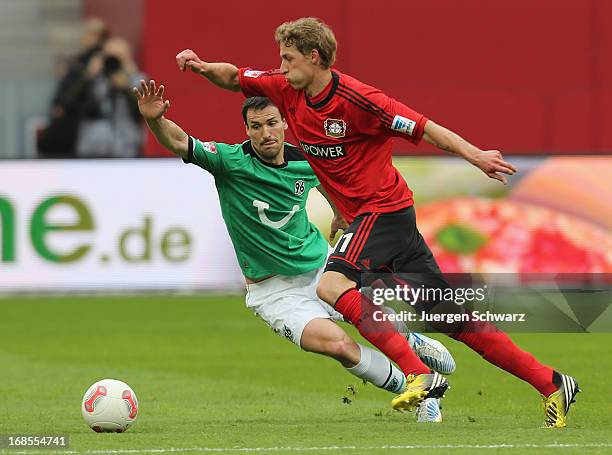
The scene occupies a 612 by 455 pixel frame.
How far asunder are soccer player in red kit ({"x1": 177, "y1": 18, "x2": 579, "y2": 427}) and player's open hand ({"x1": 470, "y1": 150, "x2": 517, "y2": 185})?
461 mm

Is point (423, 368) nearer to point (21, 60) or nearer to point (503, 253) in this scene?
point (503, 253)

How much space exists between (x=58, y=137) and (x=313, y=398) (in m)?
10.2

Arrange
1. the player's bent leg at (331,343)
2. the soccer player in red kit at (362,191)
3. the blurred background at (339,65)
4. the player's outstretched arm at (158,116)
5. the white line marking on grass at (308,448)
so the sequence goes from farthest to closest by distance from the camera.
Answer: the blurred background at (339,65)
the player's bent leg at (331,343)
the player's outstretched arm at (158,116)
the soccer player in red kit at (362,191)
the white line marking on grass at (308,448)

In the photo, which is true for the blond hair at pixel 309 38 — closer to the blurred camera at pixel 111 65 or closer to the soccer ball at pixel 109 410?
the soccer ball at pixel 109 410

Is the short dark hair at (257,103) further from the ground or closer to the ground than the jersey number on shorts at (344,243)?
further from the ground

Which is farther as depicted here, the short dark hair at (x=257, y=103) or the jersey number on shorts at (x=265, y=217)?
the jersey number on shorts at (x=265, y=217)

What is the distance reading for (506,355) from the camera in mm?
7637

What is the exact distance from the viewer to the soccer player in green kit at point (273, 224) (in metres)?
8.27

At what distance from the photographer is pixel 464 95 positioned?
20.0 m

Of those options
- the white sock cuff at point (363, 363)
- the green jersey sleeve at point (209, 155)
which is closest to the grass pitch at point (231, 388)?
the white sock cuff at point (363, 363)

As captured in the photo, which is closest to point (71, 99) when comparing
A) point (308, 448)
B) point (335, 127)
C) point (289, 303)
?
point (289, 303)

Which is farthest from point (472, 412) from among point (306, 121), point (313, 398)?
point (306, 121)

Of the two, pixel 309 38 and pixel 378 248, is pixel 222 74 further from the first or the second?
pixel 378 248

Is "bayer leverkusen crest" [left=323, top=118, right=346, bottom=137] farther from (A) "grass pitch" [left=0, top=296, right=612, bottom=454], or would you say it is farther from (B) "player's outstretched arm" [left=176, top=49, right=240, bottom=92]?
(A) "grass pitch" [left=0, top=296, right=612, bottom=454]
